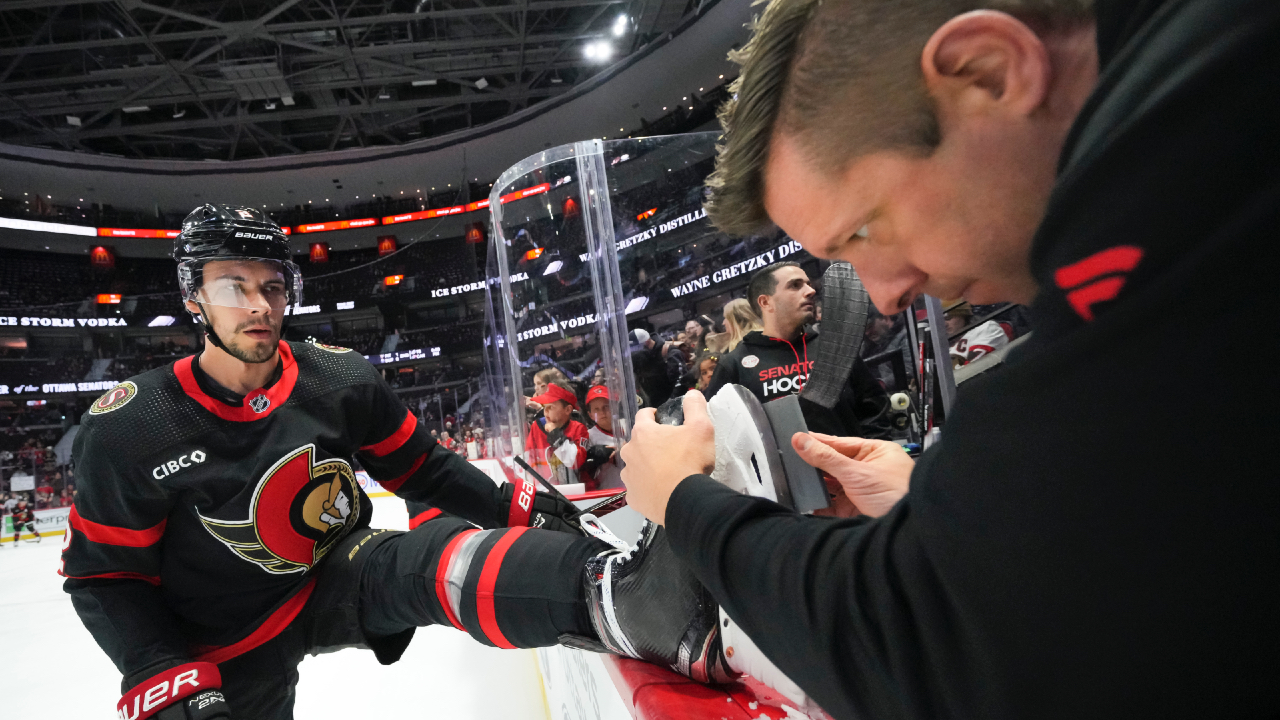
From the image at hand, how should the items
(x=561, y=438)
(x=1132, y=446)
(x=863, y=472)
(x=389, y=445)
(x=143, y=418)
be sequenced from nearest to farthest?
(x=1132, y=446), (x=863, y=472), (x=143, y=418), (x=389, y=445), (x=561, y=438)

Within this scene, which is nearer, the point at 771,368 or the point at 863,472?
the point at 863,472

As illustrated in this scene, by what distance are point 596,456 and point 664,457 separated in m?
2.48

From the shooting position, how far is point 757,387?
104 inches

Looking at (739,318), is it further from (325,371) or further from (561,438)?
(325,371)

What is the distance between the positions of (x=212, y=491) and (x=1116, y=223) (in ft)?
5.35

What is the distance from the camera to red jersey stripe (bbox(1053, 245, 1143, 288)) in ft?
0.88

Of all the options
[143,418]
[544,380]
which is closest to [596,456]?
[544,380]

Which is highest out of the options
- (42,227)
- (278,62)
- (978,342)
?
(278,62)

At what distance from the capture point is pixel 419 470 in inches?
69.4

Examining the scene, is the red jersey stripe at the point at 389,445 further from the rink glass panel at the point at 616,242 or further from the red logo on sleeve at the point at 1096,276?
the red logo on sleeve at the point at 1096,276

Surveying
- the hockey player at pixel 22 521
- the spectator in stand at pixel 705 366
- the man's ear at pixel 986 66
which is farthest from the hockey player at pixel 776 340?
the hockey player at pixel 22 521

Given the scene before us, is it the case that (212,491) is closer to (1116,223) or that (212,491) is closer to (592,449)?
(1116,223)

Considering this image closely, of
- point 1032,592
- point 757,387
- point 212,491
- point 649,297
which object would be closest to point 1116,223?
point 1032,592

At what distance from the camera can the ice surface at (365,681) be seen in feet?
6.77
